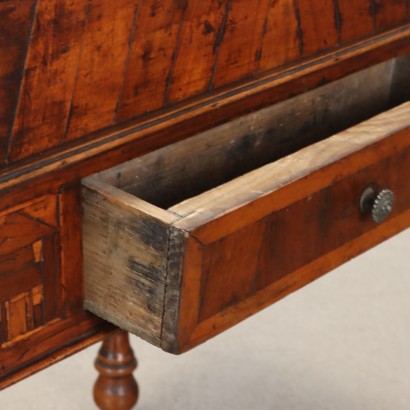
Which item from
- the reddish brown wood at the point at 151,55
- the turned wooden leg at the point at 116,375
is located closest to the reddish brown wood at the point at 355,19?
the reddish brown wood at the point at 151,55

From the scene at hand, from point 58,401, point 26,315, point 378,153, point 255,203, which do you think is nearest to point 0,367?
point 26,315

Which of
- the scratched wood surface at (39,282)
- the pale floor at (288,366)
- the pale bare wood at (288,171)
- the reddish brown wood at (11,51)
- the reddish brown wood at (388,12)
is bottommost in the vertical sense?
the pale floor at (288,366)

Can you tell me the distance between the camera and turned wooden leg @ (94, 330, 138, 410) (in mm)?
1573

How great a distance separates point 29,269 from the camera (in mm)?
1093

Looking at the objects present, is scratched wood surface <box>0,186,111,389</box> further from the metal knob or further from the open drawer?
the metal knob

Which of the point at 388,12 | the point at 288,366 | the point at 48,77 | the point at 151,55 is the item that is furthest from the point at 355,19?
the point at 288,366

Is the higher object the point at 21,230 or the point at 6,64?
the point at 6,64

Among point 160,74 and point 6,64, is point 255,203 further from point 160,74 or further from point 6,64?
point 6,64

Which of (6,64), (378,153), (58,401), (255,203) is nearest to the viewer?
(6,64)

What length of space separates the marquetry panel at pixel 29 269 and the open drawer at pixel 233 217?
34mm

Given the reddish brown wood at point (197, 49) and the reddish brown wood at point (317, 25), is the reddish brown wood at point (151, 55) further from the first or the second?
the reddish brown wood at point (317, 25)

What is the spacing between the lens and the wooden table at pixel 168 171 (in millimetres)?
1032

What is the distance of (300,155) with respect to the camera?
115cm

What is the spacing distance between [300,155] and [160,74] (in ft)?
0.48
